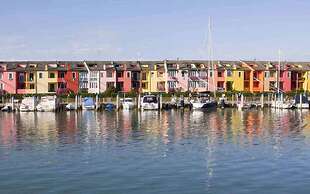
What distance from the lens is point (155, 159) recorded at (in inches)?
1577

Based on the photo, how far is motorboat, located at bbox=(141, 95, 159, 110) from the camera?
10188 cm

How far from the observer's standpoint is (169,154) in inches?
1678

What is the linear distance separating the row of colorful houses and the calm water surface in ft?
238

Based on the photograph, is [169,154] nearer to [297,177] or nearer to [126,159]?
[126,159]

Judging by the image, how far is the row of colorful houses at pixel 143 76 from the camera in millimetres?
137000

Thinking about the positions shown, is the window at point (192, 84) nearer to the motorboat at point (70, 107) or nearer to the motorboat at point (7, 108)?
the motorboat at point (70, 107)

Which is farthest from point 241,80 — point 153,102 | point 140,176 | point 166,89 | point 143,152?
point 140,176

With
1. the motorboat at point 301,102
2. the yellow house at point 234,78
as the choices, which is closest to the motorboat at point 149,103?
the motorboat at point 301,102

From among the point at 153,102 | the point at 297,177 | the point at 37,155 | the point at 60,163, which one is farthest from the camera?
the point at 153,102

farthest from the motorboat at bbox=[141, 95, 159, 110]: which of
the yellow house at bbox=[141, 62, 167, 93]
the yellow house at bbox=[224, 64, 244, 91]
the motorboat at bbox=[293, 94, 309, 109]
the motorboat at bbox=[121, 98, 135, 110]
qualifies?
the yellow house at bbox=[224, 64, 244, 91]

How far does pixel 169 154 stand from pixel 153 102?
200ft

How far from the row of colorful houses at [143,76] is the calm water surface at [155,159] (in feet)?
238

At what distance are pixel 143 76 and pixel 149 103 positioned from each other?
133 feet

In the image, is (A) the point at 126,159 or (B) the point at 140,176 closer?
(B) the point at 140,176
